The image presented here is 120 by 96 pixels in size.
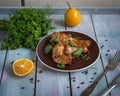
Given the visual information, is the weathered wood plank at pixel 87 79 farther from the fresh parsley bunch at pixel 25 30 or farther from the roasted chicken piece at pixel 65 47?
the fresh parsley bunch at pixel 25 30

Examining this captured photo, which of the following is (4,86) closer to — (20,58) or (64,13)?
(20,58)

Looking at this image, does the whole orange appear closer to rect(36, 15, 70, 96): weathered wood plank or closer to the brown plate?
the brown plate

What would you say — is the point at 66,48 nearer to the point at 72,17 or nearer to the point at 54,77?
the point at 54,77

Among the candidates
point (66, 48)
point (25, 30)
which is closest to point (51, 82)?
point (66, 48)

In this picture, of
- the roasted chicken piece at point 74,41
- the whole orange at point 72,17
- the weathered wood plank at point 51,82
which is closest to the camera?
the weathered wood plank at point 51,82

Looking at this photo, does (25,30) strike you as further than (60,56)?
Yes

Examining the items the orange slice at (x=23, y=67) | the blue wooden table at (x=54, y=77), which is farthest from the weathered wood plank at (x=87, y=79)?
the orange slice at (x=23, y=67)

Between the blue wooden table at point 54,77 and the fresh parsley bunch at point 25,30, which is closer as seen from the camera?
the blue wooden table at point 54,77
